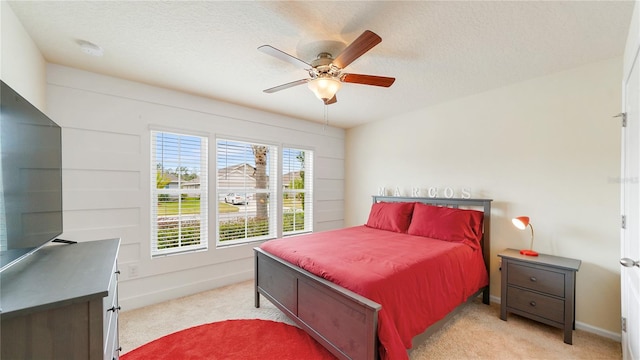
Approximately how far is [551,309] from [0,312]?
3449 mm

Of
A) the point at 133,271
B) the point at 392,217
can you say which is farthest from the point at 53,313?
the point at 392,217

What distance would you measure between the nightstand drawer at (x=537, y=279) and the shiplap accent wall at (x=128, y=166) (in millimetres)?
2953

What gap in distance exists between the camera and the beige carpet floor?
201 cm

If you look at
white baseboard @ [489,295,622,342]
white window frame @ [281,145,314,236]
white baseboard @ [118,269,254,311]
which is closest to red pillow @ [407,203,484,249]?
white baseboard @ [489,295,622,342]

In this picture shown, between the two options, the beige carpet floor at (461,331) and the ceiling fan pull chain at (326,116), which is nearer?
the beige carpet floor at (461,331)

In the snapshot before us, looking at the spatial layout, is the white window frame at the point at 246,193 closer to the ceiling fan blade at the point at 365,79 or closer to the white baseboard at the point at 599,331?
the ceiling fan blade at the point at 365,79

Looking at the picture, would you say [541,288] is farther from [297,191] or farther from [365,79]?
[297,191]

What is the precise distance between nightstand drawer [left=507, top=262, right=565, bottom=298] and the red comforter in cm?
32

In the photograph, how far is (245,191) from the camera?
373cm

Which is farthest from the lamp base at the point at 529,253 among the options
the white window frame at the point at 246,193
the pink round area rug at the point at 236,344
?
the white window frame at the point at 246,193

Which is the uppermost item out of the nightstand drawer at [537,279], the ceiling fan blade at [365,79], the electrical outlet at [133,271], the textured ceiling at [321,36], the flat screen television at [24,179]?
the textured ceiling at [321,36]

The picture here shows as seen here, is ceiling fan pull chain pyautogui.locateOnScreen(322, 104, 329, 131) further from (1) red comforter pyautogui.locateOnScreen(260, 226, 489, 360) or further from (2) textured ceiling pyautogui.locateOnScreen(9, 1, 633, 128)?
(1) red comforter pyautogui.locateOnScreen(260, 226, 489, 360)

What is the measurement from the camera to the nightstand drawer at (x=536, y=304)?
86.0 inches

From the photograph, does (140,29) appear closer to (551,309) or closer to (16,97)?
(16,97)
